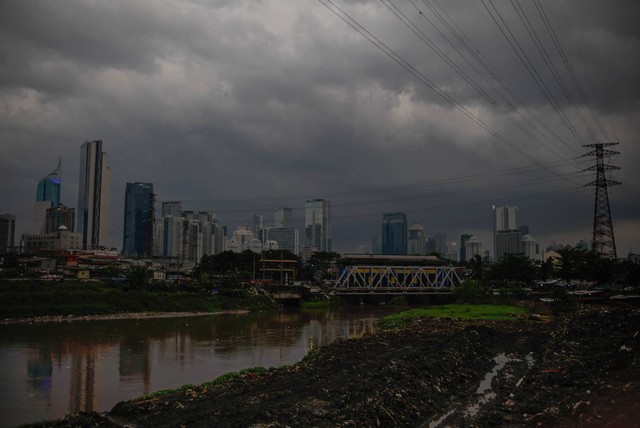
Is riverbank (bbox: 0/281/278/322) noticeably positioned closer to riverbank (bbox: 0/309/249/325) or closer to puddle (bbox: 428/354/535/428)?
riverbank (bbox: 0/309/249/325)

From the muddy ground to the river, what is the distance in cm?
374

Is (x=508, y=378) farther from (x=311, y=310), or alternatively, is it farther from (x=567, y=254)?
(x=567, y=254)

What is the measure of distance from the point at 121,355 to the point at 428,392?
20.7 meters

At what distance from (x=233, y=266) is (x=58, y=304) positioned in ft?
224

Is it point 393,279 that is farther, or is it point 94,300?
point 393,279

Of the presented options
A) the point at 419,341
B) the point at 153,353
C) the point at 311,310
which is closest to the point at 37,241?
the point at 311,310

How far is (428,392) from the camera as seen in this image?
63.4 ft

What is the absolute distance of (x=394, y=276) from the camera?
100 metres

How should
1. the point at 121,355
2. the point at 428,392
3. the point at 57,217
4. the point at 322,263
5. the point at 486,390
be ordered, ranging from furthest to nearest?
the point at 57,217
the point at 322,263
the point at 121,355
the point at 486,390
the point at 428,392

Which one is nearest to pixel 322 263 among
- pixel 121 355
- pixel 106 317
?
pixel 106 317

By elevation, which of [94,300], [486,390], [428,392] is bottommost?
[486,390]

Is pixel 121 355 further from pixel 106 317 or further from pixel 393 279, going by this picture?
pixel 393 279

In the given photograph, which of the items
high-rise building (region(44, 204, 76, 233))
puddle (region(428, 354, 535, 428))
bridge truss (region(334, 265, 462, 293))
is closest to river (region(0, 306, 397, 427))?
puddle (region(428, 354, 535, 428))

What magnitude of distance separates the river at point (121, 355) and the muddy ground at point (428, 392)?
3736mm
